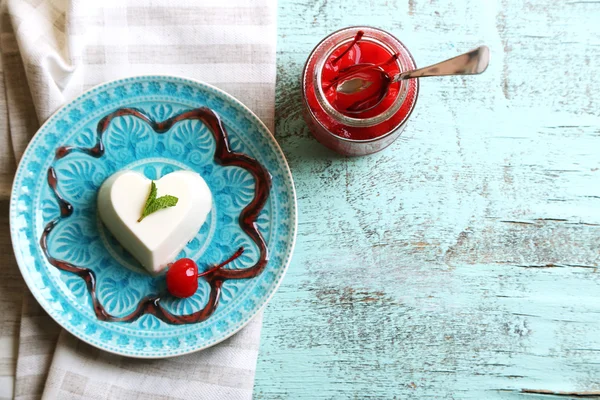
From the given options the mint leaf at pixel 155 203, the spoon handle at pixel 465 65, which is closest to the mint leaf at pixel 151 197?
the mint leaf at pixel 155 203

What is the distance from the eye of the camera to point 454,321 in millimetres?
1229

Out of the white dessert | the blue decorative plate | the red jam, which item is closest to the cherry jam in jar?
the red jam

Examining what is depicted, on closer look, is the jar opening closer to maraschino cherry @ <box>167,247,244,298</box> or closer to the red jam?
the red jam

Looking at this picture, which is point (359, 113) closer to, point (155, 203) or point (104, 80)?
point (155, 203)

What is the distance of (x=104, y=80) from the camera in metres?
1.18

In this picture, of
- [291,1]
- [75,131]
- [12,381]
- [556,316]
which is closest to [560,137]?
[556,316]

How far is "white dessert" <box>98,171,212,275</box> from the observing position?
1.09m

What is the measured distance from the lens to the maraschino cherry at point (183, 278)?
3.53ft

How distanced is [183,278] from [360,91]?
48 centimetres

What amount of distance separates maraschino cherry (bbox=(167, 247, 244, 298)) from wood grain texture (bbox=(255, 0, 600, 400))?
7.8 inches

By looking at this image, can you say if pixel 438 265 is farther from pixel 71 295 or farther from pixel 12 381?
pixel 12 381

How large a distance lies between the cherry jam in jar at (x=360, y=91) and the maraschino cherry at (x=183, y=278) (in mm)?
362

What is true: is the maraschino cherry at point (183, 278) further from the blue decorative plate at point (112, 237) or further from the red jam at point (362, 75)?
the red jam at point (362, 75)

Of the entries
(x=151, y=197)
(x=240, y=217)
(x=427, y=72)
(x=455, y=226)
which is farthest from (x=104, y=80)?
(x=455, y=226)
